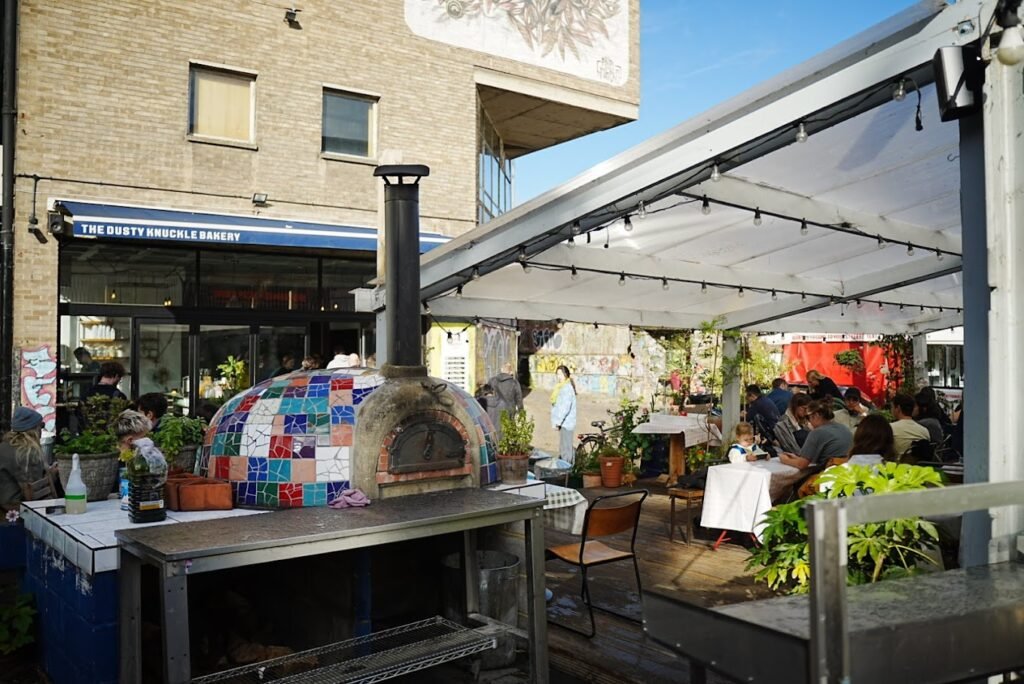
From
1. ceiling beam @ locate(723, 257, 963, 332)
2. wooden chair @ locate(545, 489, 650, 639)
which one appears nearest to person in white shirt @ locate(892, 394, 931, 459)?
ceiling beam @ locate(723, 257, 963, 332)

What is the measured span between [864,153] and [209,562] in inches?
195

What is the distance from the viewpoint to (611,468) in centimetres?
1107

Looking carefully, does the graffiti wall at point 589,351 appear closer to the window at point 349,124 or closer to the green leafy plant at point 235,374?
the window at point 349,124

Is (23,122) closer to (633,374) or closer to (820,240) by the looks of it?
(820,240)

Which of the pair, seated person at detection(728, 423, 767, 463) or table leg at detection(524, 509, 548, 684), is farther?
seated person at detection(728, 423, 767, 463)

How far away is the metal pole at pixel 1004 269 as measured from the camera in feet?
11.6

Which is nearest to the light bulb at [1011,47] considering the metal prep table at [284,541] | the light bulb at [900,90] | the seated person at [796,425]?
the light bulb at [900,90]

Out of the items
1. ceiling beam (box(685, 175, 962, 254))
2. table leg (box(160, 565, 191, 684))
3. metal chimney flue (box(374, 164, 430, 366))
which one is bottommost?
table leg (box(160, 565, 191, 684))

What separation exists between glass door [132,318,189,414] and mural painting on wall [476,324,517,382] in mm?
5037

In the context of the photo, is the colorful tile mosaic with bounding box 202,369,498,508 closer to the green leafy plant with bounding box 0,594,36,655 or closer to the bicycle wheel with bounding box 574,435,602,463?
the green leafy plant with bounding box 0,594,36,655

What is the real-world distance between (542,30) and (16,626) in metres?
13.4

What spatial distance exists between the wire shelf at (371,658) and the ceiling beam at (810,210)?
3494 mm

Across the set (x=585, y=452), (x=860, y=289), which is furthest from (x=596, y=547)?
(x=860, y=289)

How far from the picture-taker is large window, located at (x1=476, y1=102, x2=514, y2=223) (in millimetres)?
15602
